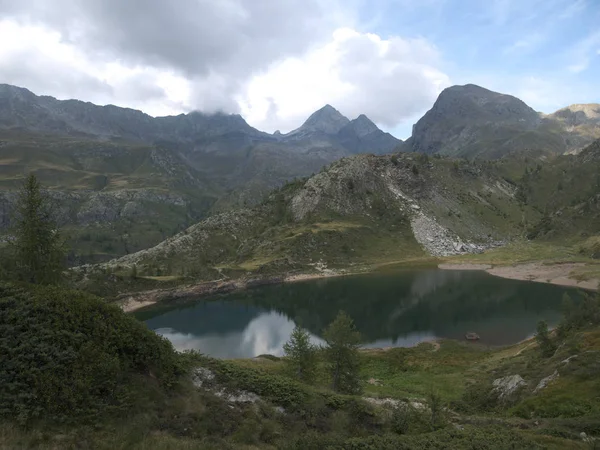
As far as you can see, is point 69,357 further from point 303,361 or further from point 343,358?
point 343,358

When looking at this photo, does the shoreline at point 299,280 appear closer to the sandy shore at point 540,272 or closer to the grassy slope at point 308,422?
the sandy shore at point 540,272

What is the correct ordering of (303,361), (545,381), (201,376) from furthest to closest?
(303,361), (545,381), (201,376)

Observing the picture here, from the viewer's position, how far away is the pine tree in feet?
101

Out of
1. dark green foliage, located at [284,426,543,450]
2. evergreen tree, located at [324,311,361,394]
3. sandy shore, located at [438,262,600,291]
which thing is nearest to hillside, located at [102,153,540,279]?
sandy shore, located at [438,262,600,291]

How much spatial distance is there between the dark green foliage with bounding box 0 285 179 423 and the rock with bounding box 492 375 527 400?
Result: 30.4 m

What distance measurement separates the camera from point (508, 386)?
120 feet

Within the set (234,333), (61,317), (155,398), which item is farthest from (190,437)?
(234,333)

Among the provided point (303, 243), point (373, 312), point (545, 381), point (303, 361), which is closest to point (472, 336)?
point (373, 312)

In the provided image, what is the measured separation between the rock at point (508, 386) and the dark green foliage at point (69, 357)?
30435 millimetres

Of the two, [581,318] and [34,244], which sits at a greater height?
[34,244]

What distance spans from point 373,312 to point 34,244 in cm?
8025

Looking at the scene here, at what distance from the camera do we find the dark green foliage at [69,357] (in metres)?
14.5

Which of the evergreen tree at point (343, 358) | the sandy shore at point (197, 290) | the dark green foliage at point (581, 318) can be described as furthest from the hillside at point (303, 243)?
the dark green foliage at point (581, 318)

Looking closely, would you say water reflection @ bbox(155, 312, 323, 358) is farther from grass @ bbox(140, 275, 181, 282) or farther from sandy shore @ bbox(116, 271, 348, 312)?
grass @ bbox(140, 275, 181, 282)
